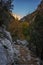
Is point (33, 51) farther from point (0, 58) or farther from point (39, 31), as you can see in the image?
point (0, 58)

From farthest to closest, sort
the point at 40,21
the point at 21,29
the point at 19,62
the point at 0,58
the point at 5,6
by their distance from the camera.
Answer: the point at 21,29
the point at 40,21
the point at 5,6
the point at 19,62
the point at 0,58

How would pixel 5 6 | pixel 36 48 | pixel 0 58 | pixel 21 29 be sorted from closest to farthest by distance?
1. pixel 0 58
2. pixel 5 6
3. pixel 36 48
4. pixel 21 29

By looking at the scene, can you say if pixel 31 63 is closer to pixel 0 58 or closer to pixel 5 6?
pixel 5 6

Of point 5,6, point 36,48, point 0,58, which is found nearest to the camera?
point 0,58

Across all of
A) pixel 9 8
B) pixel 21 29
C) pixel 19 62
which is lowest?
pixel 19 62

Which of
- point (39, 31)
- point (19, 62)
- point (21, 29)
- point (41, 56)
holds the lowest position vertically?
point (19, 62)

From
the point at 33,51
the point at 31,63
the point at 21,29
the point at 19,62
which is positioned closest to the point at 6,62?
the point at 19,62

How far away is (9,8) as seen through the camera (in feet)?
35.8

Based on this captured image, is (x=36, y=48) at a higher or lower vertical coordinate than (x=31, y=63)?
higher

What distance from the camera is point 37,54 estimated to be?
12734mm

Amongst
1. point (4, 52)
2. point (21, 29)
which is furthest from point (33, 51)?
point (21, 29)

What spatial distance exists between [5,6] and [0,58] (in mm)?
4226

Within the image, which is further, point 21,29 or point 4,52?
point 21,29

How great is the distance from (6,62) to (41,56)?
573 cm
